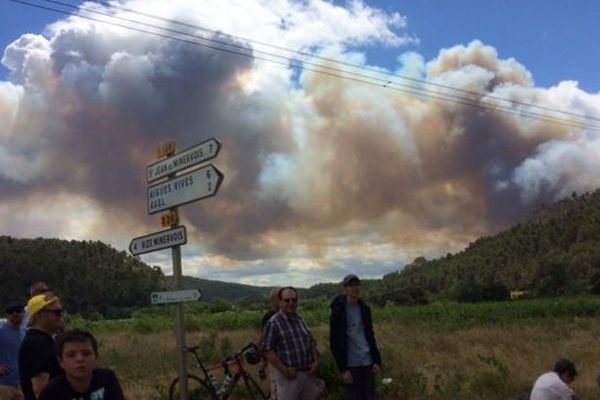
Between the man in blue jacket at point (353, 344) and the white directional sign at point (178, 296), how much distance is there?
138 centimetres

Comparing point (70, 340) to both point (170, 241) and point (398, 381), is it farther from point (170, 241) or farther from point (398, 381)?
point (398, 381)

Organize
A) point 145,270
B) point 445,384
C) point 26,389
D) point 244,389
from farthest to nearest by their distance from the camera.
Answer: point 145,270
point 445,384
point 244,389
point 26,389

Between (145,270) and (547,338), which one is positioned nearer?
(547,338)

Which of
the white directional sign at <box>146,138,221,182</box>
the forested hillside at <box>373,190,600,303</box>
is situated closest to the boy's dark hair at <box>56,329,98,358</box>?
the white directional sign at <box>146,138,221,182</box>

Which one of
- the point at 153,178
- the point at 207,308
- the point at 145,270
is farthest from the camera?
the point at 145,270

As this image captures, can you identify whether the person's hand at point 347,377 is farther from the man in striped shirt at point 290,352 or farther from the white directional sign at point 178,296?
the white directional sign at point 178,296

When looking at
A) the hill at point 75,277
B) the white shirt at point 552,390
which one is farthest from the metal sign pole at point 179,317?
the hill at point 75,277

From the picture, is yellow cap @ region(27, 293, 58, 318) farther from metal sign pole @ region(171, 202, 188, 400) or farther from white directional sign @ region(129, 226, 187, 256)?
metal sign pole @ region(171, 202, 188, 400)

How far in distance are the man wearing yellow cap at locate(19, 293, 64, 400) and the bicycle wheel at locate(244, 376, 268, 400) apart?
491 cm

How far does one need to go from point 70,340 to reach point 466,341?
20942mm

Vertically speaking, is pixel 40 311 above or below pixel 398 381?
above

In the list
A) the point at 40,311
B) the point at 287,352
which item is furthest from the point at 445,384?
the point at 40,311

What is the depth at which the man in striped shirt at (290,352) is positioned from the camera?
6.70 meters

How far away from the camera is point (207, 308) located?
95.3 metres
